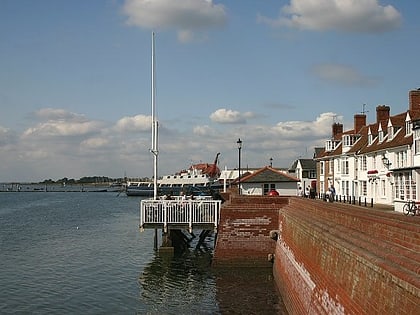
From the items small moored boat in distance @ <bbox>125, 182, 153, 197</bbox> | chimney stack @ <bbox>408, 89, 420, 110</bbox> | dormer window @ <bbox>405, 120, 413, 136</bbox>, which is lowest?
small moored boat in distance @ <bbox>125, 182, 153, 197</bbox>

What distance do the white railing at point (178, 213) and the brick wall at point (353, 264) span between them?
1003cm

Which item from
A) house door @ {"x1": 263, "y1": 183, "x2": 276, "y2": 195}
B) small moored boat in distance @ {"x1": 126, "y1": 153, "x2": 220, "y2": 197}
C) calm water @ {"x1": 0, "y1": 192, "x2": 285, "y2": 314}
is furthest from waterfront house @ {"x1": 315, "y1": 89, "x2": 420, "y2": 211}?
small moored boat in distance @ {"x1": 126, "y1": 153, "x2": 220, "y2": 197}

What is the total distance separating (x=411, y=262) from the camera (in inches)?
312

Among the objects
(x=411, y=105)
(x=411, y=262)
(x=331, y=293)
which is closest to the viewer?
(x=411, y=262)

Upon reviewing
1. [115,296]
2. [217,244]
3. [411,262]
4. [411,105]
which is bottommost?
[115,296]

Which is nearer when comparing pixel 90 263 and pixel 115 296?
pixel 115 296

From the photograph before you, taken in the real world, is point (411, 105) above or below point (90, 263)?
above

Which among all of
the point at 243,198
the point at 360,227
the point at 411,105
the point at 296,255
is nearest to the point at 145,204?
the point at 243,198

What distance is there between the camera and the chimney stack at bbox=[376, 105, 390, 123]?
48062 mm

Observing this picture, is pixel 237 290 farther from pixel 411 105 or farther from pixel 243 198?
pixel 411 105

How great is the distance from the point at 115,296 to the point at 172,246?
9.22 metres

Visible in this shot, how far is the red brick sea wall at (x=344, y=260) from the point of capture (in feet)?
25.9

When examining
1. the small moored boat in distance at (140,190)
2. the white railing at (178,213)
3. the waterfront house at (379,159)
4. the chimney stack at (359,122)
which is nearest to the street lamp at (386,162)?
the waterfront house at (379,159)

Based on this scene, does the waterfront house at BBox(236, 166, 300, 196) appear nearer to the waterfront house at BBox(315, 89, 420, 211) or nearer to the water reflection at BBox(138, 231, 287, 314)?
the waterfront house at BBox(315, 89, 420, 211)
